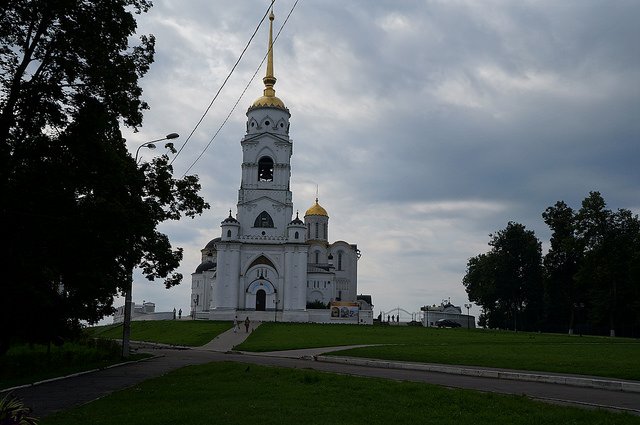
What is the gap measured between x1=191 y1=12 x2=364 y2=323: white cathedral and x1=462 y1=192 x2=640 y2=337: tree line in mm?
16856

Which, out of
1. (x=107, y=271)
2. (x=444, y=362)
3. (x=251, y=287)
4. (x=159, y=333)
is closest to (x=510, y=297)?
(x=251, y=287)

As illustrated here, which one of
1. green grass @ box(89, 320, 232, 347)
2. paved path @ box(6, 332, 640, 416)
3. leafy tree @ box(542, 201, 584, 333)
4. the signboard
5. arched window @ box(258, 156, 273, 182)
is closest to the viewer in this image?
paved path @ box(6, 332, 640, 416)

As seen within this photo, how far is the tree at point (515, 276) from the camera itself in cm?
7212

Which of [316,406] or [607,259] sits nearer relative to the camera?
[316,406]

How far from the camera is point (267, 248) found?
246ft

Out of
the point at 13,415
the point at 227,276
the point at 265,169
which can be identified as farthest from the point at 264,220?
the point at 13,415

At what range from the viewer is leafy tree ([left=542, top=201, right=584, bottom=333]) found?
215 ft

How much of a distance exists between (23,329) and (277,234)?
179 feet

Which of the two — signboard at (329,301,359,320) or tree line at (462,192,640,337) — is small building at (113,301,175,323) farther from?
tree line at (462,192,640,337)

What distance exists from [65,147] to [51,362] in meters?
9.39

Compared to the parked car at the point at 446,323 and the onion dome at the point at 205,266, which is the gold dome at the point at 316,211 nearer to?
the onion dome at the point at 205,266

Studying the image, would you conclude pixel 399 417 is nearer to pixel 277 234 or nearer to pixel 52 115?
pixel 52 115

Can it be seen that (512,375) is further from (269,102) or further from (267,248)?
(269,102)

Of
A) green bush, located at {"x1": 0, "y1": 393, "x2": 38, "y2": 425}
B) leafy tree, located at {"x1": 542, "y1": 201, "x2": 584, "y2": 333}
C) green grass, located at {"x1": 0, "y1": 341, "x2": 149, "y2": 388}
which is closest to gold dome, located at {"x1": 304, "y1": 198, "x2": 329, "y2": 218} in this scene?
leafy tree, located at {"x1": 542, "y1": 201, "x2": 584, "y2": 333}
